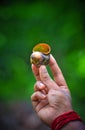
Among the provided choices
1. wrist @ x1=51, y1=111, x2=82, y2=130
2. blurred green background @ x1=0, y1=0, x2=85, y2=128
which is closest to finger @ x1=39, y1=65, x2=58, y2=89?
wrist @ x1=51, y1=111, x2=82, y2=130

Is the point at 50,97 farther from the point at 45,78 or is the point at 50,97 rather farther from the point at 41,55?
the point at 41,55

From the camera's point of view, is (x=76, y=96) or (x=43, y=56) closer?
(x=43, y=56)

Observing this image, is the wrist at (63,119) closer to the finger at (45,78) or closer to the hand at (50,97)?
the hand at (50,97)

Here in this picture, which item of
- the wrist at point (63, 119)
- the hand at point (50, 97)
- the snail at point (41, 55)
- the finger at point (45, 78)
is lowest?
the wrist at point (63, 119)

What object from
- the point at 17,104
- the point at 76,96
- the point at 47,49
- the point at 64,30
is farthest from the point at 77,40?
the point at 47,49

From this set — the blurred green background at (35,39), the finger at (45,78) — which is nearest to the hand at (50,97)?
the finger at (45,78)

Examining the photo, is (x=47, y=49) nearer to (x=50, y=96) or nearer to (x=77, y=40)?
(x=50, y=96)

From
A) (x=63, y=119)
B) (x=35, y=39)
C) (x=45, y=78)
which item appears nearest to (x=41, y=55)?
(x=45, y=78)
